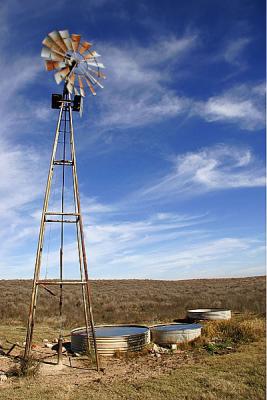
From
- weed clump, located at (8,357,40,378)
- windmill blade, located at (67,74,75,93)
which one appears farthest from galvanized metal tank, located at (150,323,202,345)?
windmill blade, located at (67,74,75,93)

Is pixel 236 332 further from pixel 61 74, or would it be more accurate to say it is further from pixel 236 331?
pixel 61 74

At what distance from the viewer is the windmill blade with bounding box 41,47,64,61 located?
1172 centimetres

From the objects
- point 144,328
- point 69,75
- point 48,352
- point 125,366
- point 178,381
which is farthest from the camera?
point 144,328

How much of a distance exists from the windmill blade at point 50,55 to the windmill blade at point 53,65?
11cm

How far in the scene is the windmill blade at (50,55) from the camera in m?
11.7

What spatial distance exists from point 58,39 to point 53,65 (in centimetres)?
77

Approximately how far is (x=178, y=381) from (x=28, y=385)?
357cm

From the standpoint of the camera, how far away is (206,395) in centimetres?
848

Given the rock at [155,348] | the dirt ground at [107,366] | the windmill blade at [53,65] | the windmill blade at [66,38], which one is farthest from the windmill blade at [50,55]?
the rock at [155,348]

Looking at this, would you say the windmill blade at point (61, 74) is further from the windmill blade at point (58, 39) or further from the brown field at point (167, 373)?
the brown field at point (167, 373)

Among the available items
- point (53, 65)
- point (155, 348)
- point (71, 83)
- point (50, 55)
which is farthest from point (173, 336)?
point (50, 55)

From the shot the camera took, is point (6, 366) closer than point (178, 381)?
No

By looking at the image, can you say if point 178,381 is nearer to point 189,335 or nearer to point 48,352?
point 189,335

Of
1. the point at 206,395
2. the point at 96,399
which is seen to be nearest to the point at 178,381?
the point at 206,395
